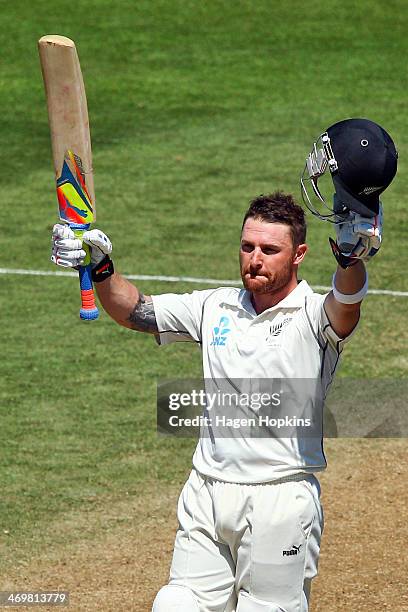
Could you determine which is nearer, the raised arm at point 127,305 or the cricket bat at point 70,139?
the cricket bat at point 70,139

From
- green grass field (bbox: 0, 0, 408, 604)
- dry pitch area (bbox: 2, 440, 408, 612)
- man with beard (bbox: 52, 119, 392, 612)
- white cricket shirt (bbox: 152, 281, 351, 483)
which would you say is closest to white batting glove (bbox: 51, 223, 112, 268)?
man with beard (bbox: 52, 119, 392, 612)

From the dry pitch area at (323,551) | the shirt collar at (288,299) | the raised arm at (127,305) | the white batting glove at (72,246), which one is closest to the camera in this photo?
the shirt collar at (288,299)

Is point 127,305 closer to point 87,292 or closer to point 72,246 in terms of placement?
point 87,292

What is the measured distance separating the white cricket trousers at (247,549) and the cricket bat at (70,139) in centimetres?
144

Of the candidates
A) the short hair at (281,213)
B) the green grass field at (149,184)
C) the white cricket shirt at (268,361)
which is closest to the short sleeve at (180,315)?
the white cricket shirt at (268,361)

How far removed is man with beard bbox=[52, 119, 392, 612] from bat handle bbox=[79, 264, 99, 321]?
0.19m

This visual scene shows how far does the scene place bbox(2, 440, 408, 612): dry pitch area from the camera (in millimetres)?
Result: 8523

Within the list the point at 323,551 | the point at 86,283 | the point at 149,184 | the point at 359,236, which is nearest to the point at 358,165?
the point at 359,236

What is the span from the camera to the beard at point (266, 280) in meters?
6.62

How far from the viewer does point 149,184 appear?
17.2 m

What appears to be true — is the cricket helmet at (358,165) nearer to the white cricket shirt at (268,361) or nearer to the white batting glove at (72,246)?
the white cricket shirt at (268,361)

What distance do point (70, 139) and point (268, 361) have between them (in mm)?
1811

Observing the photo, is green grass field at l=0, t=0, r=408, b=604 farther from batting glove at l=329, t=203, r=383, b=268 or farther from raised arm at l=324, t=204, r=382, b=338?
batting glove at l=329, t=203, r=383, b=268

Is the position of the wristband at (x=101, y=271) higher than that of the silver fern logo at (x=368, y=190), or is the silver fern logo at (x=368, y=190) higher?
the silver fern logo at (x=368, y=190)
